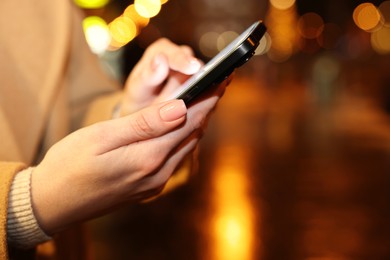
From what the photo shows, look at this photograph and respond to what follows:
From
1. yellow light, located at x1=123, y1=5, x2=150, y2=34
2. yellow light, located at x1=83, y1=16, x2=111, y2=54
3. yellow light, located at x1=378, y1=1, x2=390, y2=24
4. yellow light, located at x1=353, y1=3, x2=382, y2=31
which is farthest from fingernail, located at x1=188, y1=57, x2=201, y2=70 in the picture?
yellow light, located at x1=353, y1=3, x2=382, y2=31

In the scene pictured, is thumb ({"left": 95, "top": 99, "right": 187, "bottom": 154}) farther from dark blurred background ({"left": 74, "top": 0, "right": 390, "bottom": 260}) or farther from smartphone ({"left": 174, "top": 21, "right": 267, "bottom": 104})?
dark blurred background ({"left": 74, "top": 0, "right": 390, "bottom": 260})

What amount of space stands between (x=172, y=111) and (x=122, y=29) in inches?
690

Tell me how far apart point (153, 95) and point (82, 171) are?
1.32 ft

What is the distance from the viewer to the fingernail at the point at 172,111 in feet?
3.62

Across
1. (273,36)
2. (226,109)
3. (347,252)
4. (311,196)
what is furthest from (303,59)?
(347,252)

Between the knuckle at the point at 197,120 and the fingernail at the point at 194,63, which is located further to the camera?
the fingernail at the point at 194,63

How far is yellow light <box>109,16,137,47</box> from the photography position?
55.5 ft

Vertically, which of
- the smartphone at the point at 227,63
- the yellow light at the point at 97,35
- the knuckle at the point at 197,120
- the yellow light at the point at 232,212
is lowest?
the knuckle at the point at 197,120

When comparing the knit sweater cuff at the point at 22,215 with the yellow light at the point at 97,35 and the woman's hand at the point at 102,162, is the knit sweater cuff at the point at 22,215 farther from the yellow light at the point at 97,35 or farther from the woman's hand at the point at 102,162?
the yellow light at the point at 97,35

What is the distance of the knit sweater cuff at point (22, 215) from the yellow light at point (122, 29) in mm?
15249

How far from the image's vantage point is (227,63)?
1.14m

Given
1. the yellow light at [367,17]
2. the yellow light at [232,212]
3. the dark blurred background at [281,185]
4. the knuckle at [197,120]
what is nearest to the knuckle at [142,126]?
the knuckle at [197,120]

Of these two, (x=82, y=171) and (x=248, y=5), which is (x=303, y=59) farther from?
(x=82, y=171)

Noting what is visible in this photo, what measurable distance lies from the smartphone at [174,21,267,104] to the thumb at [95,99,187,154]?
59 mm
